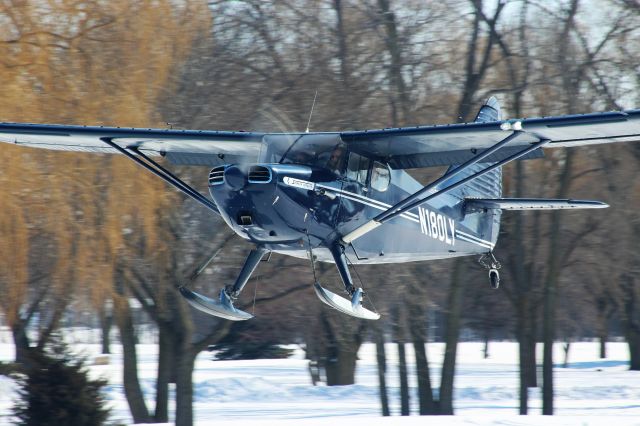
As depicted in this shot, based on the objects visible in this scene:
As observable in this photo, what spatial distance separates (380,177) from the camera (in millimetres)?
11359

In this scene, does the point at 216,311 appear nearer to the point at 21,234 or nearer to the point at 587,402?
the point at 21,234

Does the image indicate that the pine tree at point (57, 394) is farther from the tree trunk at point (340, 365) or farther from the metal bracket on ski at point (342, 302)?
the tree trunk at point (340, 365)

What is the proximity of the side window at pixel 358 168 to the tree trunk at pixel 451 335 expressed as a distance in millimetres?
10690

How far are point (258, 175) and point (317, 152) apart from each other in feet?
3.56

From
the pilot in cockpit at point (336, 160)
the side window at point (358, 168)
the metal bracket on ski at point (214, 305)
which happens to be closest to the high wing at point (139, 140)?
the pilot in cockpit at point (336, 160)

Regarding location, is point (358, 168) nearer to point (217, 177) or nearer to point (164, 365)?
point (217, 177)

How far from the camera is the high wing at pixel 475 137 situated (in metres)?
9.99

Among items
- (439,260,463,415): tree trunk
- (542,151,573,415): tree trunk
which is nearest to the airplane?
(542,151,573,415): tree trunk

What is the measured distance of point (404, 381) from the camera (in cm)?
2561

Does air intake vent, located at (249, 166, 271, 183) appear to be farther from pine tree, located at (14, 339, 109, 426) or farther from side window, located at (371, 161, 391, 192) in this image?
pine tree, located at (14, 339, 109, 426)

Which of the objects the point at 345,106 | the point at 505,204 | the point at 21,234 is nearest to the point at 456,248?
the point at 505,204

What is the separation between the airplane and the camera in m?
9.80

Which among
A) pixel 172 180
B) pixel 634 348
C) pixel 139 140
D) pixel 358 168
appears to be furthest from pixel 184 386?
pixel 634 348

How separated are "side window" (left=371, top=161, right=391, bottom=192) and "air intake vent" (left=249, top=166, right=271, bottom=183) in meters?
1.99
